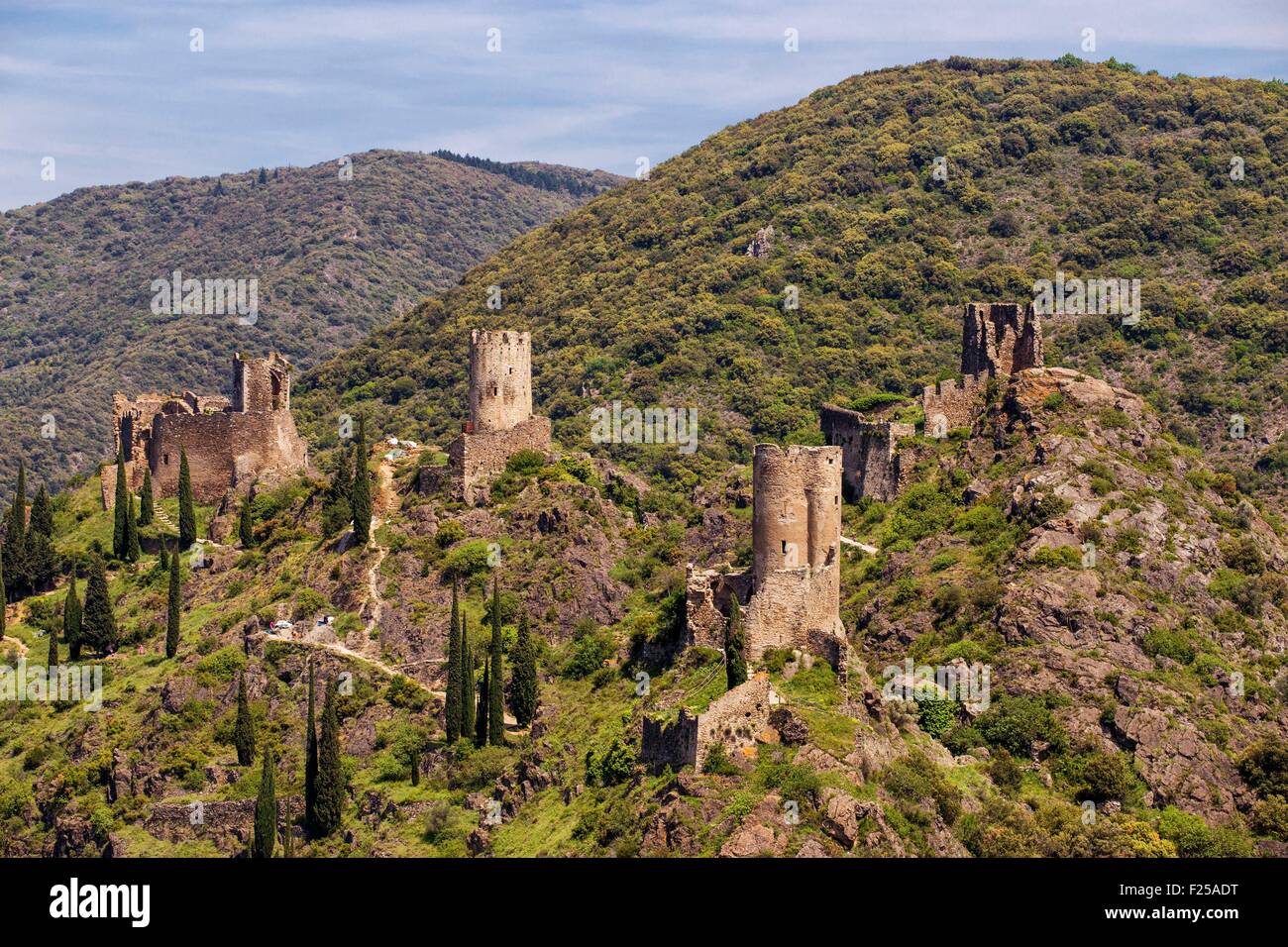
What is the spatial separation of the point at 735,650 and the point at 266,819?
1614 centimetres

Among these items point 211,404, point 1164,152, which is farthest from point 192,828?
point 1164,152

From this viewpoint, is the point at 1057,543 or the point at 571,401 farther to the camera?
the point at 571,401

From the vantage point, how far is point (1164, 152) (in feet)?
478

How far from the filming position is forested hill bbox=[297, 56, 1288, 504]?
382ft

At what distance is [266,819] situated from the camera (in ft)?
213

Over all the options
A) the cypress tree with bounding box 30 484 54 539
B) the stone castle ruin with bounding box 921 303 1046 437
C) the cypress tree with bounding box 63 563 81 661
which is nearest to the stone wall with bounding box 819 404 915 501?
the stone castle ruin with bounding box 921 303 1046 437

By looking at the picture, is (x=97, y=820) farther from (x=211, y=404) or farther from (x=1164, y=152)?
(x=1164, y=152)

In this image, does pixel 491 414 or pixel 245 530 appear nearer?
pixel 491 414

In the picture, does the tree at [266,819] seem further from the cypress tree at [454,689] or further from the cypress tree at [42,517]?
the cypress tree at [42,517]

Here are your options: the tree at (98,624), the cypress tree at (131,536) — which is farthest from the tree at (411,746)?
the cypress tree at (131,536)


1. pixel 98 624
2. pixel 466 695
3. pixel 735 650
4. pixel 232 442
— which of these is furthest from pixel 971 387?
pixel 98 624

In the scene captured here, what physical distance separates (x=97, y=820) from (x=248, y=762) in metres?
5.05

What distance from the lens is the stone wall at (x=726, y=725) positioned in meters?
55.2

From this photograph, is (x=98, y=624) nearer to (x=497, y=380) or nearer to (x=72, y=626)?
(x=72, y=626)
